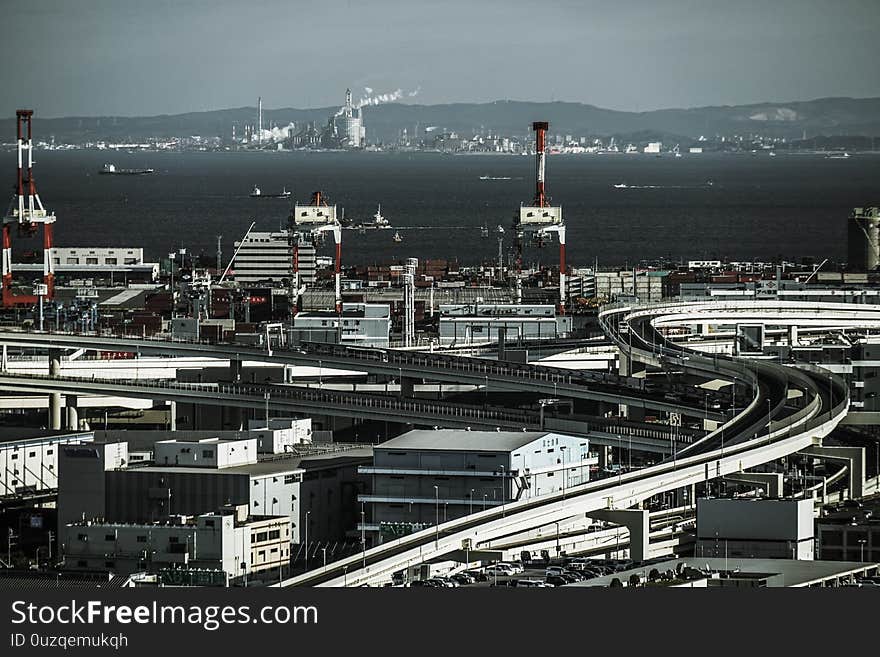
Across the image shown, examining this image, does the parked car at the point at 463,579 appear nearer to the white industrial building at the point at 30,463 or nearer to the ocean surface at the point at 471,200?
the white industrial building at the point at 30,463

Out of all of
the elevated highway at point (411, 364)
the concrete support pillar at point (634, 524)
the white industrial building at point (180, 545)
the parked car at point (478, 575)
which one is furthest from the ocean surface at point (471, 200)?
the parked car at point (478, 575)

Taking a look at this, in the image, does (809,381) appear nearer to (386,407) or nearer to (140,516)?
(386,407)

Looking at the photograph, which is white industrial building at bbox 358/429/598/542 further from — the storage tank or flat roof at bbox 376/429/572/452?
the storage tank

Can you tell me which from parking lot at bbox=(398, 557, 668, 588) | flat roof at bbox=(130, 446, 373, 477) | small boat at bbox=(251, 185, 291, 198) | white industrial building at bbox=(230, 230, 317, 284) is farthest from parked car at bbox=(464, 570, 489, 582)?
small boat at bbox=(251, 185, 291, 198)

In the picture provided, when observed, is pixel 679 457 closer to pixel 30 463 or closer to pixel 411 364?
pixel 30 463

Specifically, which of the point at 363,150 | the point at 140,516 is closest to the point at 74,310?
the point at 140,516
